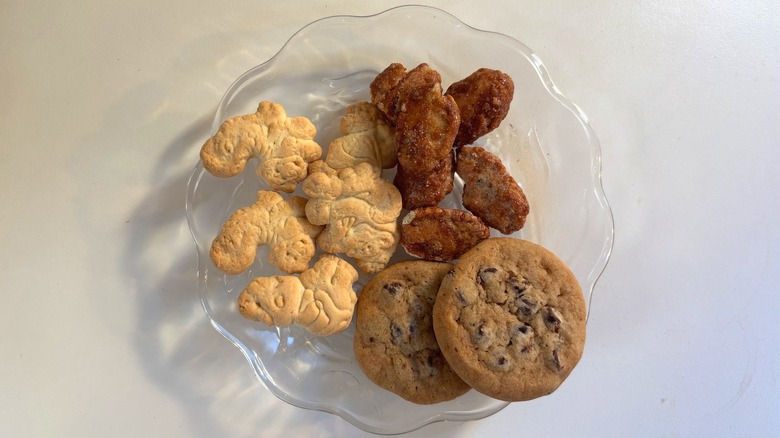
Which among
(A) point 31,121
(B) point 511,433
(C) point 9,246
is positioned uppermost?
(A) point 31,121

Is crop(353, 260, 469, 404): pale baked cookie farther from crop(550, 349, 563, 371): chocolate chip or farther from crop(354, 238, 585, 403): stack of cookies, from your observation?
crop(550, 349, 563, 371): chocolate chip

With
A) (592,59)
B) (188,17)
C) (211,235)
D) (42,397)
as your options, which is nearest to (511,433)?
(211,235)

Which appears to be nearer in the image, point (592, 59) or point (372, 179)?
point (372, 179)

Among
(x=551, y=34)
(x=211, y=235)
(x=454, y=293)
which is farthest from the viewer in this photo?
(x=551, y=34)

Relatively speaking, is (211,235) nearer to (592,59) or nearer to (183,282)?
(183,282)

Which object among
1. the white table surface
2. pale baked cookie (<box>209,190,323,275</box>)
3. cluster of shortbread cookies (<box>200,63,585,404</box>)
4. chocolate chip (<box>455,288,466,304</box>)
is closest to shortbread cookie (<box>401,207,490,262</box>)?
cluster of shortbread cookies (<box>200,63,585,404</box>)

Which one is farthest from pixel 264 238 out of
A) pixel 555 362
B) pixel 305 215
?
pixel 555 362

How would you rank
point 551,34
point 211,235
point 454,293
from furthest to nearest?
point 551,34 < point 211,235 < point 454,293
